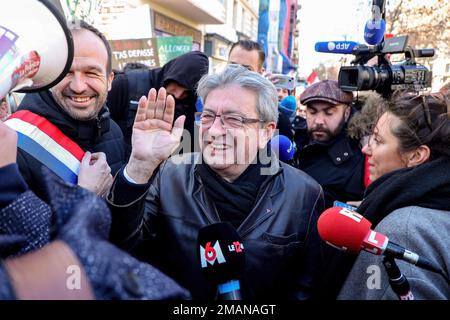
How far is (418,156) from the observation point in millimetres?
1691

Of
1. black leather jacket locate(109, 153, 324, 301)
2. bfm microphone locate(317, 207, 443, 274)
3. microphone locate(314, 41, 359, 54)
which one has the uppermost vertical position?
Answer: microphone locate(314, 41, 359, 54)

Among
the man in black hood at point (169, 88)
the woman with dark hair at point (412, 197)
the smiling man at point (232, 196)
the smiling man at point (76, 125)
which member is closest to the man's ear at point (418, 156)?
the woman with dark hair at point (412, 197)

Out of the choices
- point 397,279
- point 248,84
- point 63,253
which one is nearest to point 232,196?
point 248,84

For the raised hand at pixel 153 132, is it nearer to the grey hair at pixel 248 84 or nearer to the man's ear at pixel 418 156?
the grey hair at pixel 248 84

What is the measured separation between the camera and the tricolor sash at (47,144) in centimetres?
162

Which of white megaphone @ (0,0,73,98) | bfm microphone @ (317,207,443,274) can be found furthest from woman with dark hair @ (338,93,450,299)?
white megaphone @ (0,0,73,98)

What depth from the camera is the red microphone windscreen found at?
1083 millimetres

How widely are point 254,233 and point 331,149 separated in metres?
1.40

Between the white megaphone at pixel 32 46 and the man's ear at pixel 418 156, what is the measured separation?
1.41m

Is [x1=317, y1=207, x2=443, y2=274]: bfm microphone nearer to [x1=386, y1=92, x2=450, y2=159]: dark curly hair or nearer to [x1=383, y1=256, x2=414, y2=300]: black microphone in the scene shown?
[x1=383, y1=256, x2=414, y2=300]: black microphone

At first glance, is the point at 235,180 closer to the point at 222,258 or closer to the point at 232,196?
the point at 232,196

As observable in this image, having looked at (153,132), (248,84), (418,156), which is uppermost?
(248,84)

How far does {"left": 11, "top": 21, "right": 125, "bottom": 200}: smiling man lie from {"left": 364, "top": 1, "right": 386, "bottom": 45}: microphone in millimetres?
1469

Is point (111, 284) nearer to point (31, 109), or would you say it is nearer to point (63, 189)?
point (63, 189)
